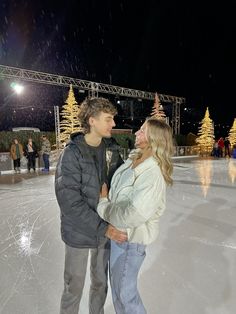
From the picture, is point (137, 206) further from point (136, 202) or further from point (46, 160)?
point (46, 160)

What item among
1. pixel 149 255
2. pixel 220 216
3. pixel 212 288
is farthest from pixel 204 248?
pixel 220 216

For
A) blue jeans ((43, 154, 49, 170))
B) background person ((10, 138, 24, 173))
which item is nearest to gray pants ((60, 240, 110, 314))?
background person ((10, 138, 24, 173))

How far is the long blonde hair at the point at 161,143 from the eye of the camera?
1.64 m

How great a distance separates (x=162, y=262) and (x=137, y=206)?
181 centimetres

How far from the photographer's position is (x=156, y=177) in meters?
1.58

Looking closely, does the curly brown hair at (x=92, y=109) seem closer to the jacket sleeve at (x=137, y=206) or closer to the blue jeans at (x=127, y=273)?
the jacket sleeve at (x=137, y=206)

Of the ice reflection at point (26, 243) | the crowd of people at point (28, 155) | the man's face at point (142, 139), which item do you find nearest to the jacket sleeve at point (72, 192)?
the man's face at point (142, 139)

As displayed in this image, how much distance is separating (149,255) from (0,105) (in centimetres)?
2514

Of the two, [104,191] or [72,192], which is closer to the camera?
[72,192]

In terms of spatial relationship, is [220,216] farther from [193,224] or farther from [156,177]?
[156,177]

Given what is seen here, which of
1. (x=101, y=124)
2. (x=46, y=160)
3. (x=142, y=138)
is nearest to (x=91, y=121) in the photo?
(x=101, y=124)

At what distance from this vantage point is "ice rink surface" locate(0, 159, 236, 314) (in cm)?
231

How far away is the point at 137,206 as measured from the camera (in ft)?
5.05

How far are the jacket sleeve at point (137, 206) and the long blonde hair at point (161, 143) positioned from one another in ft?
0.34
